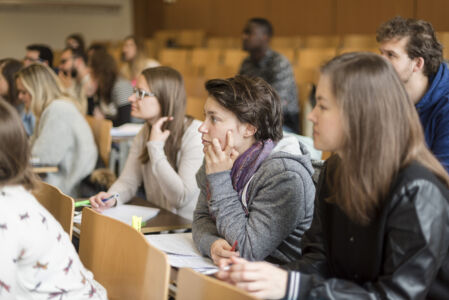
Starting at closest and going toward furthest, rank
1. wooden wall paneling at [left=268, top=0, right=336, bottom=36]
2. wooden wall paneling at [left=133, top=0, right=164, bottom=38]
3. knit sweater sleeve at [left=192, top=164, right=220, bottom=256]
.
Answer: knit sweater sleeve at [left=192, top=164, right=220, bottom=256], wooden wall paneling at [left=268, top=0, right=336, bottom=36], wooden wall paneling at [left=133, top=0, right=164, bottom=38]

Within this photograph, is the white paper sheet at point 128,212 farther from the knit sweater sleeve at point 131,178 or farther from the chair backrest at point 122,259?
the chair backrest at point 122,259

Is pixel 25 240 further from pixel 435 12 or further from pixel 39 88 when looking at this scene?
pixel 435 12

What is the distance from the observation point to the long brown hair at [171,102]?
→ 308 centimetres

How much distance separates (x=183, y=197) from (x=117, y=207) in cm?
32

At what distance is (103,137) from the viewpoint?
14.0 feet

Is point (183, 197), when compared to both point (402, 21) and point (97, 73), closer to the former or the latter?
point (402, 21)

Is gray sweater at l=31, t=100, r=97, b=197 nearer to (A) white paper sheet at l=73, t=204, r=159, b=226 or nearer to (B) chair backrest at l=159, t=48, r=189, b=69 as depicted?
(A) white paper sheet at l=73, t=204, r=159, b=226

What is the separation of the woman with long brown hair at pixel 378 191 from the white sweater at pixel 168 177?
1.41 meters

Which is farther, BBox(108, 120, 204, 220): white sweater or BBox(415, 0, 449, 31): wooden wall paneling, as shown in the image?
BBox(415, 0, 449, 31): wooden wall paneling

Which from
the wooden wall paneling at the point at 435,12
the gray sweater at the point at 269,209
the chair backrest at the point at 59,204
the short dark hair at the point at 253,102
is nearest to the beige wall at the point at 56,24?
the wooden wall paneling at the point at 435,12

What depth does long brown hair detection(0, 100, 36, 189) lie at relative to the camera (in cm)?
157

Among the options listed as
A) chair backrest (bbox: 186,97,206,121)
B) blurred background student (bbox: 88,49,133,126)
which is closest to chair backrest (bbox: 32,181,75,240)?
chair backrest (bbox: 186,97,206,121)

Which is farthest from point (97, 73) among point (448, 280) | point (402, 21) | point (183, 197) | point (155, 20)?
point (155, 20)

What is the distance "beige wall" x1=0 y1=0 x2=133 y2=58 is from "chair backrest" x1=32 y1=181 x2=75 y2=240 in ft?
37.5
